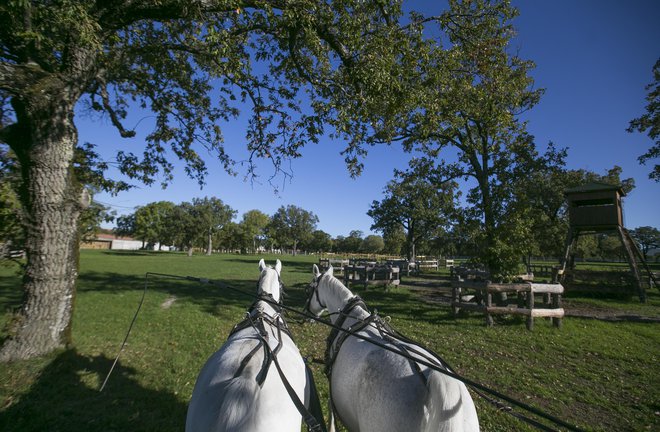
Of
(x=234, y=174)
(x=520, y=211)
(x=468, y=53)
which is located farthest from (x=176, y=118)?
(x=520, y=211)

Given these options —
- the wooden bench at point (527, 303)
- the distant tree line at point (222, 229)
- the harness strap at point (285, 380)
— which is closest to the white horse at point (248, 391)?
the harness strap at point (285, 380)

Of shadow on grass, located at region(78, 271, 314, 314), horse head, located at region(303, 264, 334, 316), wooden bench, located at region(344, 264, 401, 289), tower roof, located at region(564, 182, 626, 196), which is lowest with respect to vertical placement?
shadow on grass, located at region(78, 271, 314, 314)

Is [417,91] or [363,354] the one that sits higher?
[417,91]

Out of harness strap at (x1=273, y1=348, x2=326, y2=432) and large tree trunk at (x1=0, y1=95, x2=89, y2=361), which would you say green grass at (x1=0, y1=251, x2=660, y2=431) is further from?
harness strap at (x1=273, y1=348, x2=326, y2=432)

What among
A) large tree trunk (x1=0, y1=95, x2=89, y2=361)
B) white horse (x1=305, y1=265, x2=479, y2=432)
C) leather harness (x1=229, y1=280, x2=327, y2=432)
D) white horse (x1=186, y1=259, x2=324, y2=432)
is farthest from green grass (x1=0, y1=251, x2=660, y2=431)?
white horse (x1=186, y1=259, x2=324, y2=432)

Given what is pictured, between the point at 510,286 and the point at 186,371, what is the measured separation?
9913 millimetres

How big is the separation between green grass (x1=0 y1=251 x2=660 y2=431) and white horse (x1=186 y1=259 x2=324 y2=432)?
2000 millimetres

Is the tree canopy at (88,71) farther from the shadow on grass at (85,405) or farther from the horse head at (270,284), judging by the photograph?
the horse head at (270,284)

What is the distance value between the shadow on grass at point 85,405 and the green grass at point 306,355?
0.6 inches

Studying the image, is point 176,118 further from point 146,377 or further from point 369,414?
point 369,414

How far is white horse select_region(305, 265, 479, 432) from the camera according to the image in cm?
216

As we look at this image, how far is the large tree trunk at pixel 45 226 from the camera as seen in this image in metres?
5.43

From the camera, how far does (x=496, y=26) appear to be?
9.34m

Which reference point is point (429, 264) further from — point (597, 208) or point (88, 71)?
point (88, 71)
